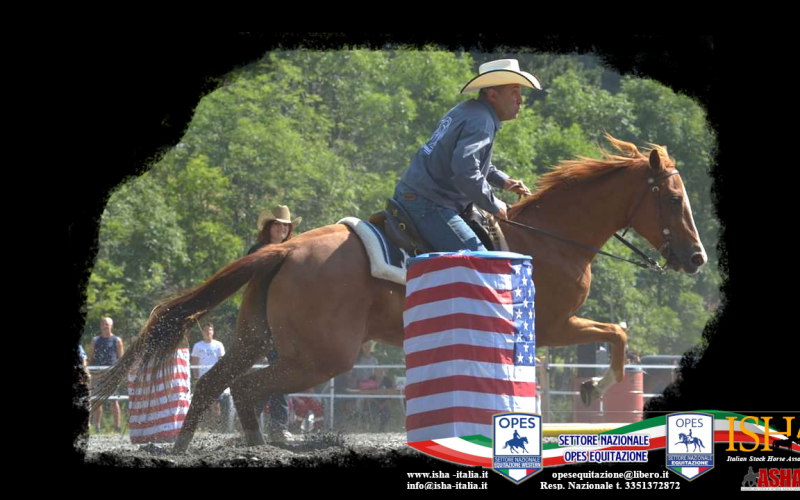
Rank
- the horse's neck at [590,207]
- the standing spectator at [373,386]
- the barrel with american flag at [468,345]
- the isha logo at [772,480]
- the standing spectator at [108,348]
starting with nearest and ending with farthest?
1. the isha logo at [772,480]
2. the barrel with american flag at [468,345]
3. the horse's neck at [590,207]
4. the standing spectator at [108,348]
5. the standing spectator at [373,386]

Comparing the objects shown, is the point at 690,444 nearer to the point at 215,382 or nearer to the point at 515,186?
the point at 515,186

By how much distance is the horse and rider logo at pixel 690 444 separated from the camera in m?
6.16

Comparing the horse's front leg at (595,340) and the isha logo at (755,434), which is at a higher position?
the horse's front leg at (595,340)

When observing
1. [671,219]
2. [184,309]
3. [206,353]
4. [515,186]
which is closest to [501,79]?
[515,186]

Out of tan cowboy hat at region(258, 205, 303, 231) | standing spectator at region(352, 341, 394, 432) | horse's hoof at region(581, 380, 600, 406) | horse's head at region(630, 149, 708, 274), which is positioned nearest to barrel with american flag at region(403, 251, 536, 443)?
horse's hoof at region(581, 380, 600, 406)

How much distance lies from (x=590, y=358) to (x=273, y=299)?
13998mm

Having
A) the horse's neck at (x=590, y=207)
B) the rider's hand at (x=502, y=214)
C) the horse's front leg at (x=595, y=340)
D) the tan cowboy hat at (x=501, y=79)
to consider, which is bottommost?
the horse's front leg at (x=595, y=340)

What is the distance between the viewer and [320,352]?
7.85 m

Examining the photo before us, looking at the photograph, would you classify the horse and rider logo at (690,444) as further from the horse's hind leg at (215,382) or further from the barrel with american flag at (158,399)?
the barrel with american flag at (158,399)

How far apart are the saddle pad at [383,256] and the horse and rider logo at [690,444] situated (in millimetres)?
2409

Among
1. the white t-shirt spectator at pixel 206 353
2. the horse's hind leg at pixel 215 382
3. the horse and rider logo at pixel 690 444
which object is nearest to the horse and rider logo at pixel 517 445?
the horse and rider logo at pixel 690 444

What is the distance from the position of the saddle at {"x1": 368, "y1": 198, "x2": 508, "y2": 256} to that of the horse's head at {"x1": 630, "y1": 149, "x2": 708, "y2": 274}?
1333 millimetres

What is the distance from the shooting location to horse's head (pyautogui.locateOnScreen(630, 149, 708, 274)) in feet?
28.9

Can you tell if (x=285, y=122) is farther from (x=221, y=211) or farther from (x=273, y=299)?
(x=273, y=299)
